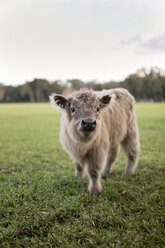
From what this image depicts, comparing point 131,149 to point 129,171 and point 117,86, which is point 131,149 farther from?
point 117,86

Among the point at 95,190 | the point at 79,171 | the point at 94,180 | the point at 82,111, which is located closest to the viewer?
the point at 82,111

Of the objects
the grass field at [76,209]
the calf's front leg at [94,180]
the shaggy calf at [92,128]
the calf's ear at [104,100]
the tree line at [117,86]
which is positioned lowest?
the grass field at [76,209]

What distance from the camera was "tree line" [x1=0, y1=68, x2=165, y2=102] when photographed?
66206 millimetres

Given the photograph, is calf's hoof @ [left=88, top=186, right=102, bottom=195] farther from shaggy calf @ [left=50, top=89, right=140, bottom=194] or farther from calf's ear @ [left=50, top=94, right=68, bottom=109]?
calf's ear @ [left=50, top=94, right=68, bottom=109]

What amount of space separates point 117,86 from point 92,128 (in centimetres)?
5813

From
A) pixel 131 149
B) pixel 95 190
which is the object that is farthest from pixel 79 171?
pixel 131 149

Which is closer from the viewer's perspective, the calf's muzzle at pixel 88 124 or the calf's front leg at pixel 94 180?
the calf's muzzle at pixel 88 124

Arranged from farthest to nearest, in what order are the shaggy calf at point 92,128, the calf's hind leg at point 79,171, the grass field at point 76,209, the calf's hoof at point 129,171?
the calf's hoof at point 129,171 < the calf's hind leg at point 79,171 < the shaggy calf at point 92,128 < the grass field at point 76,209

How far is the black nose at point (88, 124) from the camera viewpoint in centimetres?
324

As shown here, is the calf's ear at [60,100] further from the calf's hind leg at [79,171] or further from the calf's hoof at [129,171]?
the calf's hoof at [129,171]

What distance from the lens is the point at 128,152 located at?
200 inches

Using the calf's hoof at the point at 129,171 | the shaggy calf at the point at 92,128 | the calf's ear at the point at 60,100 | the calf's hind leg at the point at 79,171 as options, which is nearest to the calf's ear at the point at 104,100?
the shaggy calf at the point at 92,128

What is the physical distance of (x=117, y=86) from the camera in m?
59.3

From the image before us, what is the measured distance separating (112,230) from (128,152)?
8.57ft
